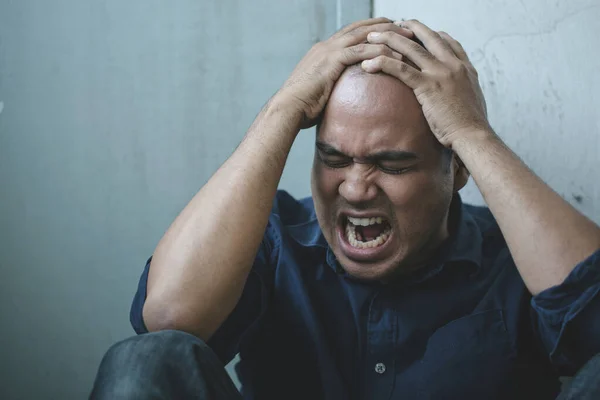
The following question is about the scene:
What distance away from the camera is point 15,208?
1.88m

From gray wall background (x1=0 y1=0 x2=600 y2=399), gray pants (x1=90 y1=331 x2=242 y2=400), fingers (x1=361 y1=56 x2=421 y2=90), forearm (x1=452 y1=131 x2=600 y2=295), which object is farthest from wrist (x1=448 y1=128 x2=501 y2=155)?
gray pants (x1=90 y1=331 x2=242 y2=400)

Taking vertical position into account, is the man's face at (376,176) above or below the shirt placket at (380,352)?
above

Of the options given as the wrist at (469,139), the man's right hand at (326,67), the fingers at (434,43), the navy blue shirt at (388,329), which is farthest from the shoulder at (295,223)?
the fingers at (434,43)

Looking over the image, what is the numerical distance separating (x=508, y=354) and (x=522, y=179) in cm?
36

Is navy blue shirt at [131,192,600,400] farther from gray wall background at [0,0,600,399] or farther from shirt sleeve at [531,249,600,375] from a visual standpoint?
gray wall background at [0,0,600,399]

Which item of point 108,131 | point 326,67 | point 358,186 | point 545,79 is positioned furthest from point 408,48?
point 108,131

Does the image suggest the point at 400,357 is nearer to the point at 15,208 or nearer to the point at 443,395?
the point at 443,395

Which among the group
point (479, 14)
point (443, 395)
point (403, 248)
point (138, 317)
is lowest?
point (443, 395)

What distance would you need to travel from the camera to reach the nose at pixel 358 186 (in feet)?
3.99

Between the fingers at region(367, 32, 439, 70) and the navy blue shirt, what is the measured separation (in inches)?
15.2

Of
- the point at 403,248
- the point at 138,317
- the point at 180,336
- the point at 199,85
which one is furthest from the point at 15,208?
the point at 403,248

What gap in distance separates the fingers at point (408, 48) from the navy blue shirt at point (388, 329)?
0.38 m

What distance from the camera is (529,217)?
1.14 metres

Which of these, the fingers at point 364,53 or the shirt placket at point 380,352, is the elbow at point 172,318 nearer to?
the shirt placket at point 380,352
